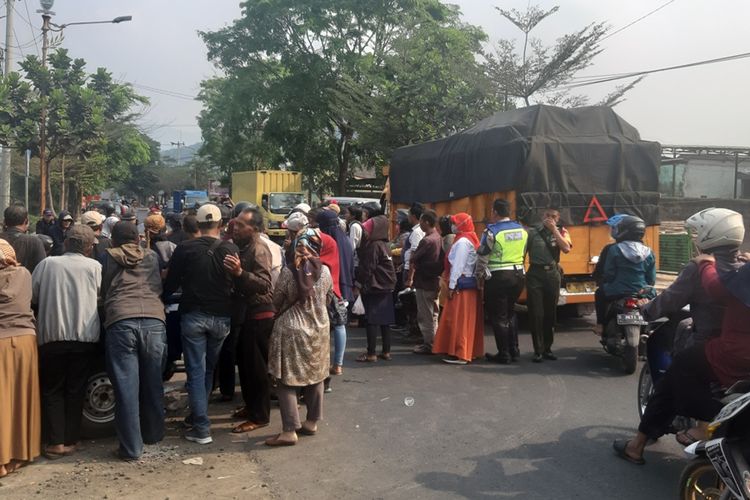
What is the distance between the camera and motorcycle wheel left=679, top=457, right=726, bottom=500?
349 centimetres

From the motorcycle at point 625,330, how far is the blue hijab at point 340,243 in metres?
2.97

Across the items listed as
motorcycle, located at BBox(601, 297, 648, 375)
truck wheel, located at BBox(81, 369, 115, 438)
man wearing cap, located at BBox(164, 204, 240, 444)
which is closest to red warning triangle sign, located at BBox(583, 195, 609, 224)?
motorcycle, located at BBox(601, 297, 648, 375)

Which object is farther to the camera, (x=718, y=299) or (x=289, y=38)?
(x=289, y=38)

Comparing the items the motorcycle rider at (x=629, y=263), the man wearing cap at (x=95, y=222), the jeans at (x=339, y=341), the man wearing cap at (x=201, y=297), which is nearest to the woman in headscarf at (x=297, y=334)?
the man wearing cap at (x=201, y=297)

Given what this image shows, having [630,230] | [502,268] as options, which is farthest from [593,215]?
[502,268]

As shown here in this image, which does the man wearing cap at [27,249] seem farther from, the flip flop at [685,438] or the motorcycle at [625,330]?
the motorcycle at [625,330]

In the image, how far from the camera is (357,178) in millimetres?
34688

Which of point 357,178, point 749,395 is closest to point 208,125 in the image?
point 357,178

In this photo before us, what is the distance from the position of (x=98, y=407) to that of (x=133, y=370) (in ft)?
2.48

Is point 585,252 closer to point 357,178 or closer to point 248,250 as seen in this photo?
point 248,250

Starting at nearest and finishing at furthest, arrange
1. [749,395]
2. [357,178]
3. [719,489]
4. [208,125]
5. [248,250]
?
[749,395]
[719,489]
[248,250]
[357,178]
[208,125]

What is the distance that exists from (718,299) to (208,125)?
126ft

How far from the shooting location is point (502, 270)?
752 centimetres

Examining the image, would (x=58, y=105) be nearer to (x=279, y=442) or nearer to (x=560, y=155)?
(x=560, y=155)
